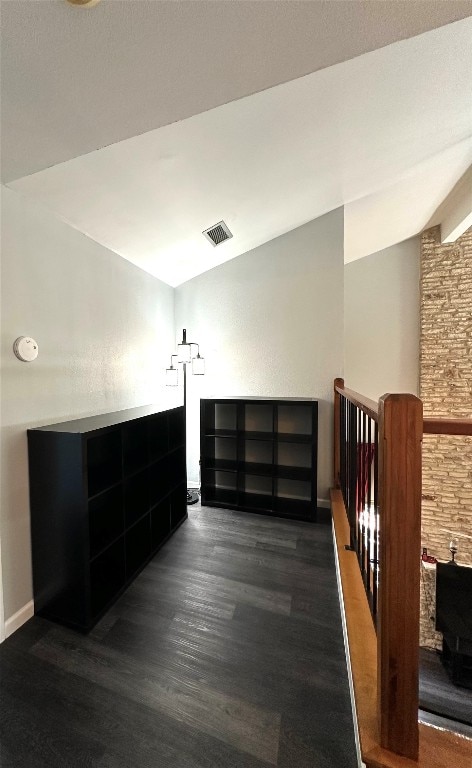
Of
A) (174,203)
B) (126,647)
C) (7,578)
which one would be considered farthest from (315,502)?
(174,203)

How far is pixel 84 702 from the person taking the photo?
1.27 m

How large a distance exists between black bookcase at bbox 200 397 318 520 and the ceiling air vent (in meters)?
1.54

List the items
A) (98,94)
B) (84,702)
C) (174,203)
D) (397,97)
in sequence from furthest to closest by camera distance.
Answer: (174,203) < (397,97) < (84,702) < (98,94)

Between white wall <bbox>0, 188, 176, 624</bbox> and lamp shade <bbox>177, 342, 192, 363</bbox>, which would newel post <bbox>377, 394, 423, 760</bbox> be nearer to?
white wall <bbox>0, 188, 176, 624</bbox>

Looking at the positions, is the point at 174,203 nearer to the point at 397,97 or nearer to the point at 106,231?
the point at 106,231

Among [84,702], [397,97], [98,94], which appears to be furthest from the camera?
[397,97]

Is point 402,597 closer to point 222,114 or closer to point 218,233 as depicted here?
point 222,114

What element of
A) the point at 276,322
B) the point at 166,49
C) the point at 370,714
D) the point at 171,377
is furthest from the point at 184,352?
the point at 370,714

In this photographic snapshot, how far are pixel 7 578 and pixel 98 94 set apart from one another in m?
2.35

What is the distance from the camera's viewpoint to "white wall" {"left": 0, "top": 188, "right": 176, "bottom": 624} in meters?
1.62

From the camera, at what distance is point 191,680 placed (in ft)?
4.46

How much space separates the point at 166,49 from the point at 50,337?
1.54 meters

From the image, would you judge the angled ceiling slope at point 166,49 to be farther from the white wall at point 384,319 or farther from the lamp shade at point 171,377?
the white wall at point 384,319

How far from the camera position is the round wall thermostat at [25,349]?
64.9 inches
